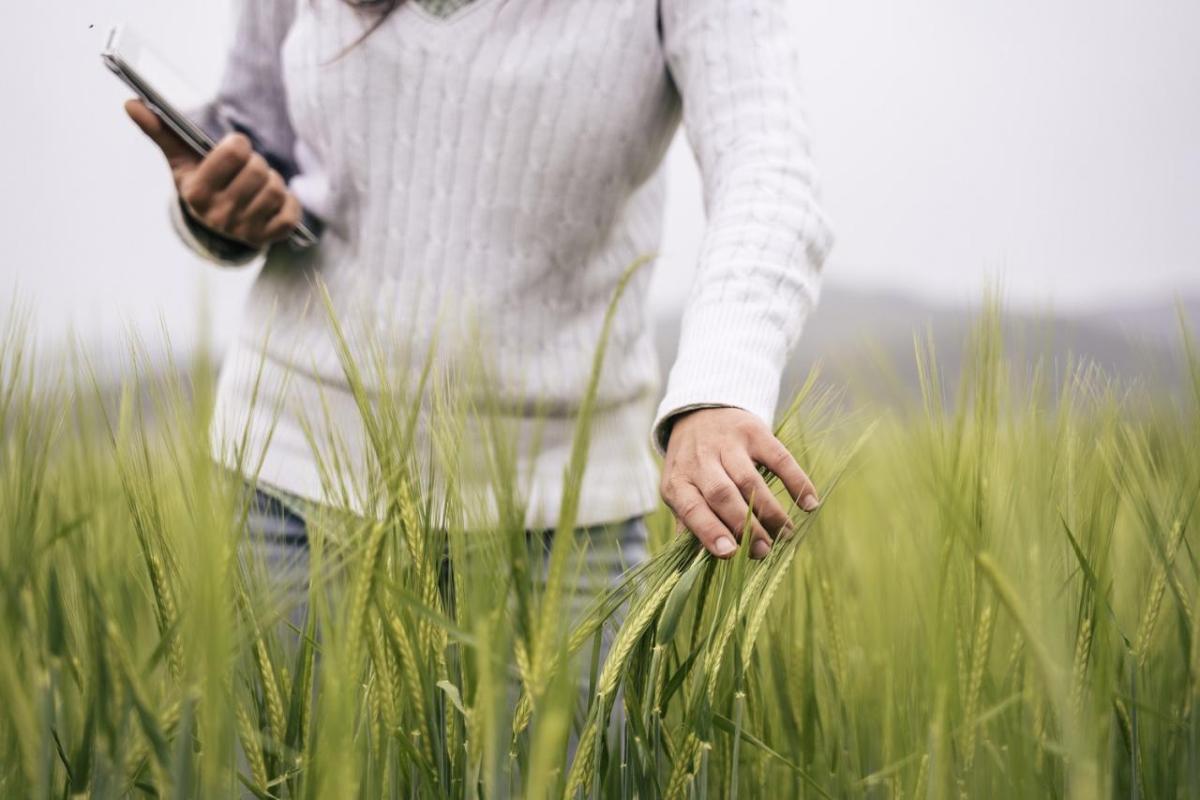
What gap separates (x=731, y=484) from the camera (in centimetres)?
52

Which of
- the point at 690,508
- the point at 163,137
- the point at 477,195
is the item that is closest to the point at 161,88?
the point at 163,137

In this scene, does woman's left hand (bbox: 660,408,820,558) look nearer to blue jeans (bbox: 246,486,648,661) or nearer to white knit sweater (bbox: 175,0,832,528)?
blue jeans (bbox: 246,486,648,661)

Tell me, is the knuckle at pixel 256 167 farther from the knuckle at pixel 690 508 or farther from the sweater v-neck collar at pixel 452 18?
the knuckle at pixel 690 508

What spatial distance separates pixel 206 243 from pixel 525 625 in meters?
0.74

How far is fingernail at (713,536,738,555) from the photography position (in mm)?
490

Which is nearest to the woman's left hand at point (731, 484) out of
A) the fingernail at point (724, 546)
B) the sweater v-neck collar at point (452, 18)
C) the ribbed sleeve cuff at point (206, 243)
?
the fingernail at point (724, 546)

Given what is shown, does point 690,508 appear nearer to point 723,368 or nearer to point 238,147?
point 723,368

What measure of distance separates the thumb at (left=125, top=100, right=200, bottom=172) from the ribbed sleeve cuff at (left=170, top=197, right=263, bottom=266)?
2.5 inches

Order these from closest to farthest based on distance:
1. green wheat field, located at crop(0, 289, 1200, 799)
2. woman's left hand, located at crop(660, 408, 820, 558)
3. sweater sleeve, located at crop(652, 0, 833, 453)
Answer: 1. green wheat field, located at crop(0, 289, 1200, 799)
2. woman's left hand, located at crop(660, 408, 820, 558)
3. sweater sleeve, located at crop(652, 0, 833, 453)

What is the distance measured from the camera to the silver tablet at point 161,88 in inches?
32.7

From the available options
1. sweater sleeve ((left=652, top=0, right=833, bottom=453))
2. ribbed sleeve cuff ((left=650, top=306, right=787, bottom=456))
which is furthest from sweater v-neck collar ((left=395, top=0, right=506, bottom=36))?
ribbed sleeve cuff ((left=650, top=306, right=787, bottom=456))

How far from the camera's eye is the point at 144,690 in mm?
414

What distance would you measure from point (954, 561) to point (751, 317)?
0.21 meters

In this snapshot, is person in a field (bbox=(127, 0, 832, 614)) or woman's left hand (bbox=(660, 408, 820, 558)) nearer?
woman's left hand (bbox=(660, 408, 820, 558))
